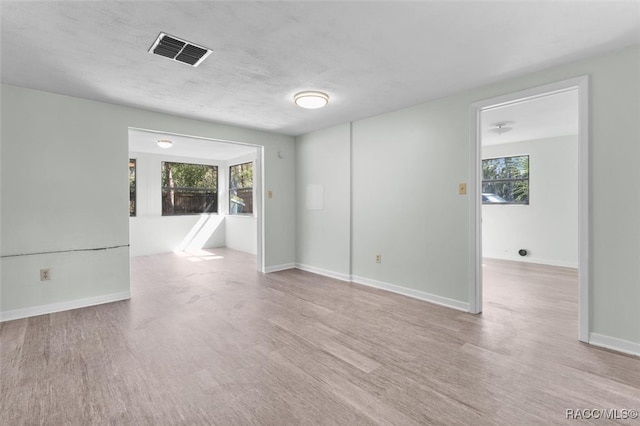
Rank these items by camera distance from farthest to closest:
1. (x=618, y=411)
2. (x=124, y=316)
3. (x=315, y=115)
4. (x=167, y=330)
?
(x=315, y=115), (x=124, y=316), (x=167, y=330), (x=618, y=411)

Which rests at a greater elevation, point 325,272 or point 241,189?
point 241,189

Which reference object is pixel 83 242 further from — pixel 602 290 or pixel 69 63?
pixel 602 290

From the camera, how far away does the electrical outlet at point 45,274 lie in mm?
3318

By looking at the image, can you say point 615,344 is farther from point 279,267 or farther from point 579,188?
point 279,267

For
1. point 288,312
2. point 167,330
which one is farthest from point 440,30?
point 167,330

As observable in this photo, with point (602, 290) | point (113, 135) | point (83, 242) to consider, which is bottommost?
point (602, 290)

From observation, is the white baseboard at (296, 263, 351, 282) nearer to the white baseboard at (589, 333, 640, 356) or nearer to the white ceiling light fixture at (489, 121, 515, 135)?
the white baseboard at (589, 333, 640, 356)

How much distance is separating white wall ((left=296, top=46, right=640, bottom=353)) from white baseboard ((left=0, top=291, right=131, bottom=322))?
9.39 ft

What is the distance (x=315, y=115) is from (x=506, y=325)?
10.9ft

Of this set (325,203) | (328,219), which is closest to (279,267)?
(328,219)

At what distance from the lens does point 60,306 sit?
11.2 ft

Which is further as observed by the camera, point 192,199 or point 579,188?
point 192,199

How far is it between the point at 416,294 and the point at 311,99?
2656mm

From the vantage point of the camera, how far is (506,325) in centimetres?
296
